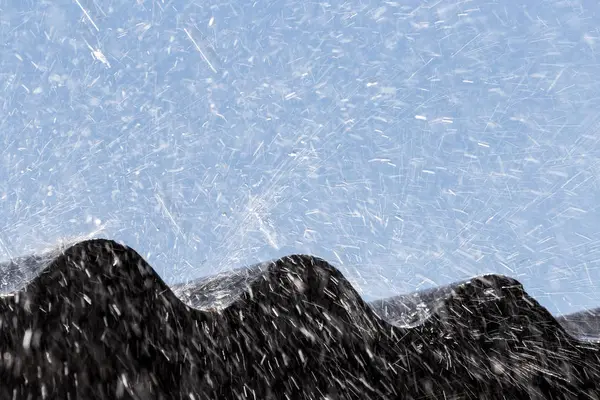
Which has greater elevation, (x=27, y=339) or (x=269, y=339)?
(x=27, y=339)

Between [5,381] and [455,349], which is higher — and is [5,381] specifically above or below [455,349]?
above

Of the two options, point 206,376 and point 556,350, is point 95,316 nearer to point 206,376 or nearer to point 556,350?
point 206,376

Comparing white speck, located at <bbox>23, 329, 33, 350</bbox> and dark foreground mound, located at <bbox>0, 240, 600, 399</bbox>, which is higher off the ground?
white speck, located at <bbox>23, 329, 33, 350</bbox>

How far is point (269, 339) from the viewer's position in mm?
1680

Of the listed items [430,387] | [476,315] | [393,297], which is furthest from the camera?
[393,297]

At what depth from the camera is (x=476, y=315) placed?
1982 millimetres

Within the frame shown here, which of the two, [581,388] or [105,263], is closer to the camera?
[105,263]

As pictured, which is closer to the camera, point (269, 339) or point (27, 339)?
point (27, 339)

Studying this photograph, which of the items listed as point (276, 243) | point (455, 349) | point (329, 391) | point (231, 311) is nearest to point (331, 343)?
point (329, 391)

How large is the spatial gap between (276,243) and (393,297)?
108 centimetres

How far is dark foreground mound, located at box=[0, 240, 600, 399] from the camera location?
1.45m

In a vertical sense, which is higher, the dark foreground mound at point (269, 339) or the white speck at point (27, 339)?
the white speck at point (27, 339)

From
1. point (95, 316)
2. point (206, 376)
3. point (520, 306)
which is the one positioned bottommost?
point (520, 306)

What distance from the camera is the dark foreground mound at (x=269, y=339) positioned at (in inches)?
57.1
